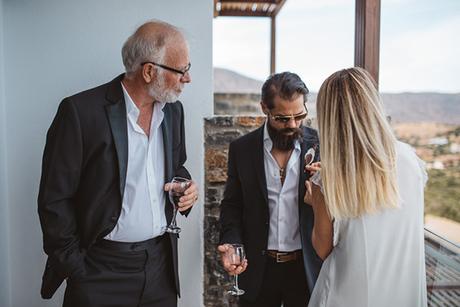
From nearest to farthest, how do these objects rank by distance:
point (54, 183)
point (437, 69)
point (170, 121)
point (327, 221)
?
point (327, 221)
point (54, 183)
point (170, 121)
point (437, 69)

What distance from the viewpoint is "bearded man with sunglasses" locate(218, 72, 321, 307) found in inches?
81.7

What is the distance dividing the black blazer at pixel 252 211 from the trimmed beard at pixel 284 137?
0.05m

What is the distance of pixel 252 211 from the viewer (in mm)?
2141

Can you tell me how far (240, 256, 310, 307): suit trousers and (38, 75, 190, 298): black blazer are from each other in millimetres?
786

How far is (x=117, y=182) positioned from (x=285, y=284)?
946mm

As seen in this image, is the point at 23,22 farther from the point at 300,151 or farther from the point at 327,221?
the point at 327,221

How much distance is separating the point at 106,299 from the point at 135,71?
1.09 metres

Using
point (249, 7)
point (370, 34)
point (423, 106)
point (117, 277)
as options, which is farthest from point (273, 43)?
point (117, 277)

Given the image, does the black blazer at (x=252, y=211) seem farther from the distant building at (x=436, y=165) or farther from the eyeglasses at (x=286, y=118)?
the distant building at (x=436, y=165)

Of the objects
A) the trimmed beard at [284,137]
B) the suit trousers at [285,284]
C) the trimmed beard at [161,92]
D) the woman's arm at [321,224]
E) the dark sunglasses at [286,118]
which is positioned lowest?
the suit trousers at [285,284]

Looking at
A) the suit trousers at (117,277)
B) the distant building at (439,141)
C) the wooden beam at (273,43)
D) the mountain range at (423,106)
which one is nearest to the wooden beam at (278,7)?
the wooden beam at (273,43)

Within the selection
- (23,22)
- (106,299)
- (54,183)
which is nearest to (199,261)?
(106,299)

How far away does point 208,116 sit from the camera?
8.95ft

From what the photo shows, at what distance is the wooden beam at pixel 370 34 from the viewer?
7.84ft
